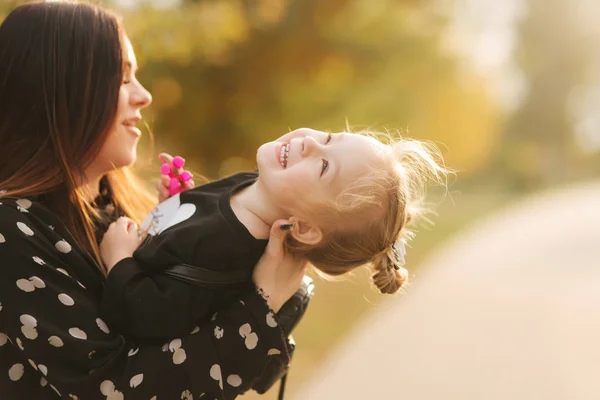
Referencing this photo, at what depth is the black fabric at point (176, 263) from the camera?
1.85m

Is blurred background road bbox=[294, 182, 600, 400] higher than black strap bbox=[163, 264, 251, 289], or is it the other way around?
black strap bbox=[163, 264, 251, 289]

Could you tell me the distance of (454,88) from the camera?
1216cm

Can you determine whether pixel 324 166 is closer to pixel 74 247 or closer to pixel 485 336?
pixel 74 247

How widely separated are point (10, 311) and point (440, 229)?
12.2m

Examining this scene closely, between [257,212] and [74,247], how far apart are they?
0.51 m

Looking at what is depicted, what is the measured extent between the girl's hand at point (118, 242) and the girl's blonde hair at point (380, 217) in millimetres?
443

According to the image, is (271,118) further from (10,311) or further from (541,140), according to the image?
(541,140)

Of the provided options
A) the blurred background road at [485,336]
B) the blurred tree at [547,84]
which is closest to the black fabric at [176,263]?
the blurred background road at [485,336]

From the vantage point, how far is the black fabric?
1.85m

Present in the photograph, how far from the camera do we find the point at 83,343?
177 cm

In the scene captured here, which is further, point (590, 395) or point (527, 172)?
point (527, 172)

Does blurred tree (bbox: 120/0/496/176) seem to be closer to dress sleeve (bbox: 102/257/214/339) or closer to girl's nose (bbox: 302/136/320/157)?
girl's nose (bbox: 302/136/320/157)

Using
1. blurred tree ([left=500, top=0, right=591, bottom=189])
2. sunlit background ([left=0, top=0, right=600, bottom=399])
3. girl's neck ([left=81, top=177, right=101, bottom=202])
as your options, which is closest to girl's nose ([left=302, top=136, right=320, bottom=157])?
girl's neck ([left=81, top=177, right=101, bottom=202])

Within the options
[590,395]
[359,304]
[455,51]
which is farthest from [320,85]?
[590,395]
